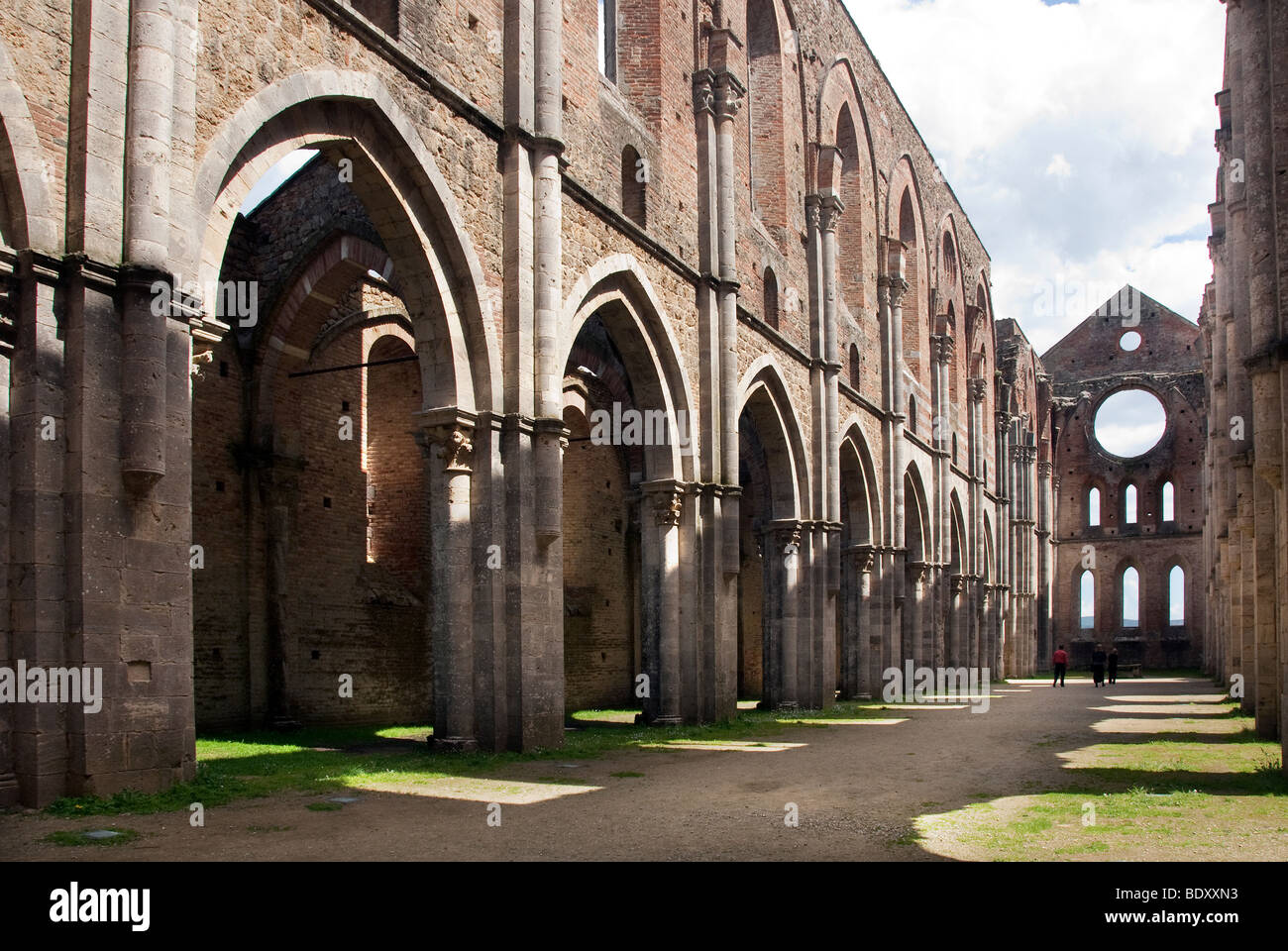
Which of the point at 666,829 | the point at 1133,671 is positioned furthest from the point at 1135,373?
the point at 666,829

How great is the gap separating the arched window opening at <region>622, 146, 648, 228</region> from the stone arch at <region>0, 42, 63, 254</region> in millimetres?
9741

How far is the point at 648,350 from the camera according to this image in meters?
17.1

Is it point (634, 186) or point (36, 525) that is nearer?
point (36, 525)

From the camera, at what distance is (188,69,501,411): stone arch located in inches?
373

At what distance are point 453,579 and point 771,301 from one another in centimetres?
1143

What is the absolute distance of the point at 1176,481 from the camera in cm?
5153

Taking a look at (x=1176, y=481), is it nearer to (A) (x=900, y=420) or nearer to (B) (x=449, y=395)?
→ (A) (x=900, y=420)

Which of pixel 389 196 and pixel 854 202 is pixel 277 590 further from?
pixel 854 202

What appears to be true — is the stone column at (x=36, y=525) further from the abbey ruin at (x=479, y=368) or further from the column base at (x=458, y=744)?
the column base at (x=458, y=744)

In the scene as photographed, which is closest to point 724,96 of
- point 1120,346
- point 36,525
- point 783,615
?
point 783,615

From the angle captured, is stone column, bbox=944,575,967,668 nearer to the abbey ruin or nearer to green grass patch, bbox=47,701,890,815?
the abbey ruin

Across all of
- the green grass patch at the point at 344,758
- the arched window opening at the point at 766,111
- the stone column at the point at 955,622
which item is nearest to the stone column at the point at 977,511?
the stone column at the point at 955,622

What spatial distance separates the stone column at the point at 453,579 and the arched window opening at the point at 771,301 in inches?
414

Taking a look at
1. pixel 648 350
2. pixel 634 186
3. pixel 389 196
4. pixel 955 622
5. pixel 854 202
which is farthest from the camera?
pixel 955 622
